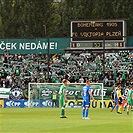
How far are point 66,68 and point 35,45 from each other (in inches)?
142

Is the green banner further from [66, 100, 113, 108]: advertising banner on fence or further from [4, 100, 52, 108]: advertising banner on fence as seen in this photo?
[66, 100, 113, 108]: advertising banner on fence

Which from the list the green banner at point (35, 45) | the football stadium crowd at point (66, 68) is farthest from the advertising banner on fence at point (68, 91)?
the green banner at point (35, 45)

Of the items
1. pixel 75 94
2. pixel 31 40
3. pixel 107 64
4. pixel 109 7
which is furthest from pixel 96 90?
pixel 109 7

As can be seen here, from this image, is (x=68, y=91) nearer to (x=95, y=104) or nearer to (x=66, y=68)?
(x=95, y=104)

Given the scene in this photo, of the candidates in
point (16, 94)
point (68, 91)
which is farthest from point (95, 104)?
point (16, 94)

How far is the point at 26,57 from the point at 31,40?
217cm

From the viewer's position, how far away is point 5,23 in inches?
3174

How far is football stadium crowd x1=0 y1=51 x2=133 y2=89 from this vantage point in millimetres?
59344

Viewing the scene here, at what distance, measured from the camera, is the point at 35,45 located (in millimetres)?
64125

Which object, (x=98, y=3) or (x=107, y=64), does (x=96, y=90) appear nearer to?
(x=107, y=64)

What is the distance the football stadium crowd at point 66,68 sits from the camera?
195ft

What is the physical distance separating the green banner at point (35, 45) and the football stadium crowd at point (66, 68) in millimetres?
700

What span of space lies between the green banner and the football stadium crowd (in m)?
0.70

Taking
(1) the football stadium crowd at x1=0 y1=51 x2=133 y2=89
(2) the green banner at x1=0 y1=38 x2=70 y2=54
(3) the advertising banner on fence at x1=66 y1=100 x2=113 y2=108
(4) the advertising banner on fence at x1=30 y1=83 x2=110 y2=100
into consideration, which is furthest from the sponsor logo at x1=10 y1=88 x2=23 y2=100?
(2) the green banner at x1=0 y1=38 x2=70 y2=54
